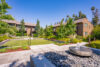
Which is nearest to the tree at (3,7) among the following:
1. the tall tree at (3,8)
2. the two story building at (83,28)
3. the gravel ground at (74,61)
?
the tall tree at (3,8)

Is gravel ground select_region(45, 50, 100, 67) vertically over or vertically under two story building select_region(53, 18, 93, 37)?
under

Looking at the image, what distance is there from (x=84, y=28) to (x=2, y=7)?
2430 centimetres

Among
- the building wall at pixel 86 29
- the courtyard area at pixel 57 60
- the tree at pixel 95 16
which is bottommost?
the courtyard area at pixel 57 60

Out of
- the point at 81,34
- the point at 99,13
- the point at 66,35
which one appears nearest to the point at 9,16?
the point at 66,35

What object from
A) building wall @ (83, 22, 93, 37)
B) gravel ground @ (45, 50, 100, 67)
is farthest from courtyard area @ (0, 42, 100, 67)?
building wall @ (83, 22, 93, 37)

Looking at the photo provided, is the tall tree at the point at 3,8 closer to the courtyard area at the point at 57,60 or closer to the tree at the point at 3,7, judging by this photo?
the tree at the point at 3,7

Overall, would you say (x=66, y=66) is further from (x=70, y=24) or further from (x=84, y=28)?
(x=84, y=28)

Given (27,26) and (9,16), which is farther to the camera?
(27,26)

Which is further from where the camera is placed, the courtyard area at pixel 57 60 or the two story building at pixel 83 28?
the two story building at pixel 83 28

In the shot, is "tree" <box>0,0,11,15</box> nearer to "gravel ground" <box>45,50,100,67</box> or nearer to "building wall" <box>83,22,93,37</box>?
"gravel ground" <box>45,50,100,67</box>

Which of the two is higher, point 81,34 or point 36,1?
point 36,1

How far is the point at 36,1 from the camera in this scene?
11.8 metres

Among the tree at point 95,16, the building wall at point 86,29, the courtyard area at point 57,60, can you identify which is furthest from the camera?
the tree at point 95,16

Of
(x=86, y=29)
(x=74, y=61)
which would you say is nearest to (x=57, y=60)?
(x=74, y=61)
